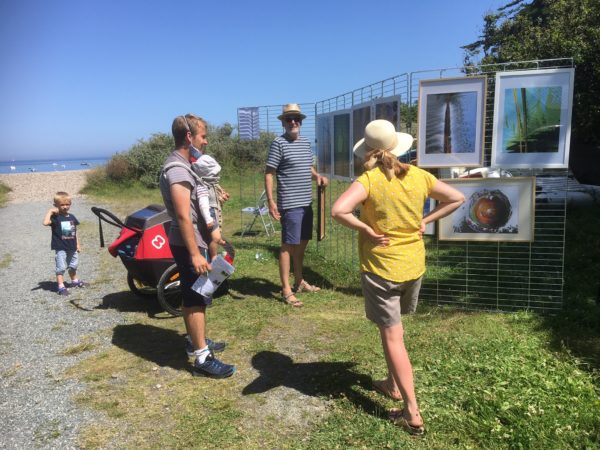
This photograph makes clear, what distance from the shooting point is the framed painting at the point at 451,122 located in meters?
4.11

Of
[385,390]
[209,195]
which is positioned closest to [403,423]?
[385,390]

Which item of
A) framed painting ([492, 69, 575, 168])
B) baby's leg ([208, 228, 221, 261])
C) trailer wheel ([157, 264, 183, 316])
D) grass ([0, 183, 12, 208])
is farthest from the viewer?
grass ([0, 183, 12, 208])

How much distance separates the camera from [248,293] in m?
5.33

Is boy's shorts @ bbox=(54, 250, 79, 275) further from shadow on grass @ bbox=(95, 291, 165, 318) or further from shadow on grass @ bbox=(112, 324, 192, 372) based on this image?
shadow on grass @ bbox=(112, 324, 192, 372)

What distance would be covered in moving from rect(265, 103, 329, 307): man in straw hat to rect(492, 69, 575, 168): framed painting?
187cm

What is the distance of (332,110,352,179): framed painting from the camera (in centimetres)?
586

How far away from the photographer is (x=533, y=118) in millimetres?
3943

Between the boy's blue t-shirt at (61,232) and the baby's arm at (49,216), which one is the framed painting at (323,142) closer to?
the boy's blue t-shirt at (61,232)

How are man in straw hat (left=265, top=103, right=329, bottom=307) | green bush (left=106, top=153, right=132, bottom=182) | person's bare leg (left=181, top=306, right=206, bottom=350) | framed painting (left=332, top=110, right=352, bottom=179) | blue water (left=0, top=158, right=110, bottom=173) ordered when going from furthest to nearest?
blue water (left=0, top=158, right=110, bottom=173)
green bush (left=106, top=153, right=132, bottom=182)
framed painting (left=332, top=110, right=352, bottom=179)
man in straw hat (left=265, top=103, right=329, bottom=307)
person's bare leg (left=181, top=306, right=206, bottom=350)

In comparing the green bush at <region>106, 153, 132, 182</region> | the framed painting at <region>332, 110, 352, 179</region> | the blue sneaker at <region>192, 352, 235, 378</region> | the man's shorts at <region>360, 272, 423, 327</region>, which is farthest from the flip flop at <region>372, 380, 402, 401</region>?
the green bush at <region>106, 153, 132, 182</region>

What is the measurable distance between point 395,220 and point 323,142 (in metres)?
4.45

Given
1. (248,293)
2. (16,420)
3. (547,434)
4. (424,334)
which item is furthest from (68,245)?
(547,434)

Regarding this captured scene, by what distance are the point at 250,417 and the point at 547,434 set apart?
1678 millimetres

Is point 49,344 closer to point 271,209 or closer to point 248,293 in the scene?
point 248,293
